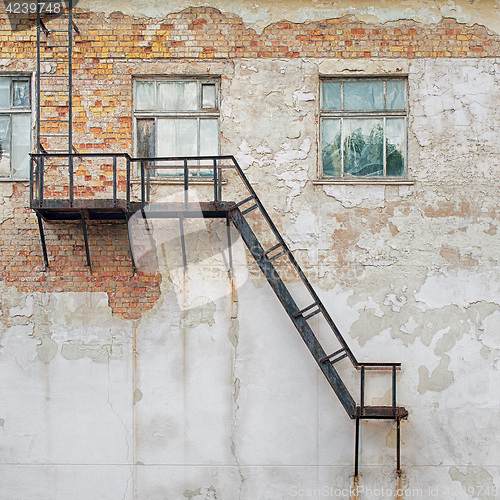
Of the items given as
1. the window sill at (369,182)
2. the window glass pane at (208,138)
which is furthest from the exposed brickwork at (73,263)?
the window sill at (369,182)

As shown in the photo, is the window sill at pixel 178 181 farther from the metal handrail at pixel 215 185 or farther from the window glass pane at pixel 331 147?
the window glass pane at pixel 331 147

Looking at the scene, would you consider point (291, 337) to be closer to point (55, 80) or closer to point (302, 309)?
point (302, 309)

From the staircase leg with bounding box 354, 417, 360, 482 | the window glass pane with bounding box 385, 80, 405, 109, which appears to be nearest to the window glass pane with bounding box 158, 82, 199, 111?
the window glass pane with bounding box 385, 80, 405, 109

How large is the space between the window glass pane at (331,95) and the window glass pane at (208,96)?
4.68 ft

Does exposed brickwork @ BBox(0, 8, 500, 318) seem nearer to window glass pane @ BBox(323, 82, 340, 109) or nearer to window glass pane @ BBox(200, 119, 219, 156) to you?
window glass pane @ BBox(323, 82, 340, 109)

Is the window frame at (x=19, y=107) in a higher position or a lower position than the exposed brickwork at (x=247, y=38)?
lower

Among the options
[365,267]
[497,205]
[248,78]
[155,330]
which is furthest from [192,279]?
[497,205]

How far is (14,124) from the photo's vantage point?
7.73 metres

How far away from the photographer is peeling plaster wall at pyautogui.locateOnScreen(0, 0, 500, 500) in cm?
721

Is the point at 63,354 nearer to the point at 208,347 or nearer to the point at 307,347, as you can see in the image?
the point at 208,347

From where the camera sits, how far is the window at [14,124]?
303 inches

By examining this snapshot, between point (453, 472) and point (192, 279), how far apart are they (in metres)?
3.93
